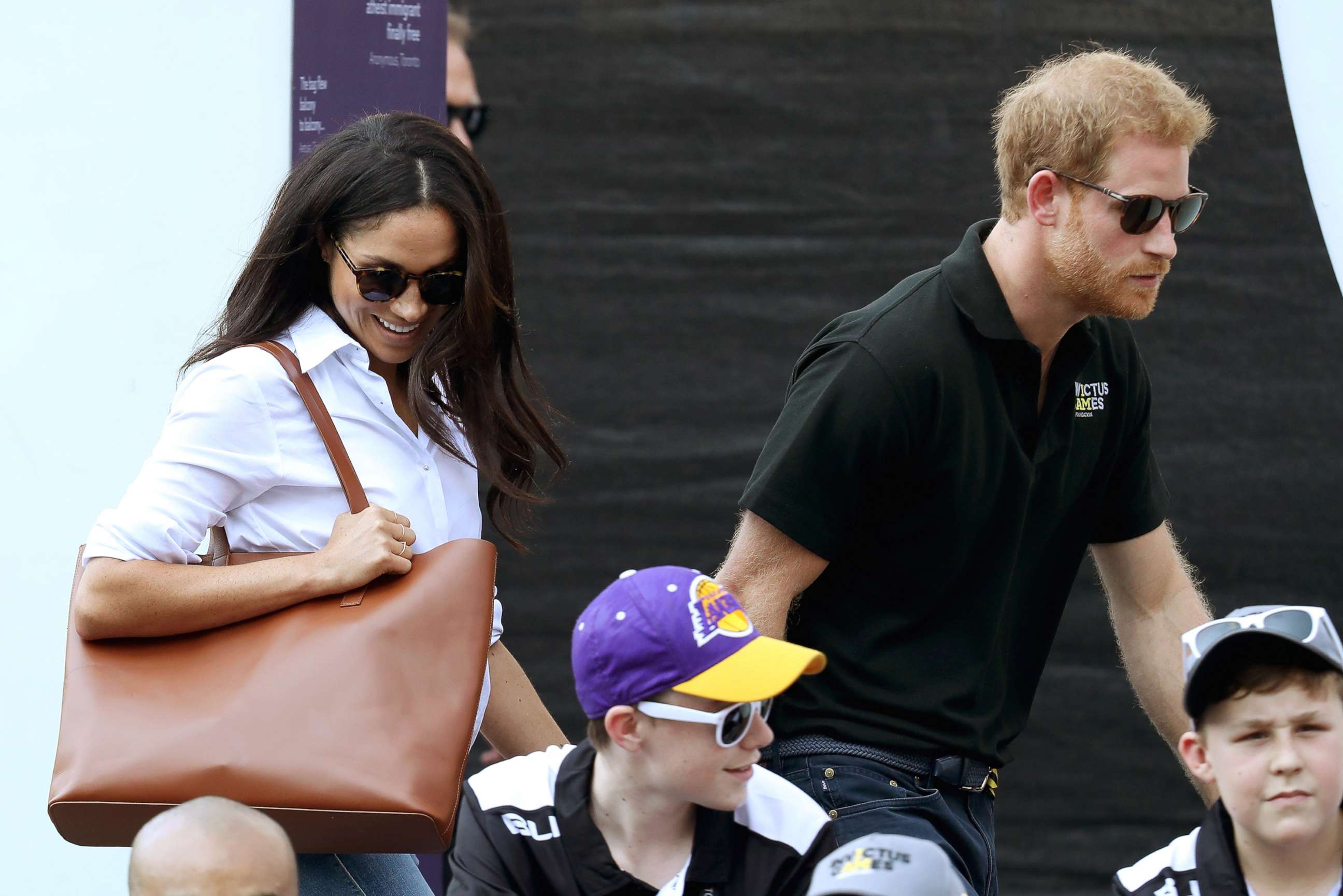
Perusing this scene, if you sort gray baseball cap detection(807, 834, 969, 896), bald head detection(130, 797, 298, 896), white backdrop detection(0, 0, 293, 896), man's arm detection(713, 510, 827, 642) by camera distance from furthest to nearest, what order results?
white backdrop detection(0, 0, 293, 896)
man's arm detection(713, 510, 827, 642)
bald head detection(130, 797, 298, 896)
gray baseball cap detection(807, 834, 969, 896)

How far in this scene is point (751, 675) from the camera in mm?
1950

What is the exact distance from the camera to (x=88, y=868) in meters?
3.06

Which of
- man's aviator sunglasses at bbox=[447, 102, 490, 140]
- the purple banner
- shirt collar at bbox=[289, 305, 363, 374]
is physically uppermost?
the purple banner

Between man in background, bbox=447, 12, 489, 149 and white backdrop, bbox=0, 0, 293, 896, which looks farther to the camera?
man in background, bbox=447, 12, 489, 149

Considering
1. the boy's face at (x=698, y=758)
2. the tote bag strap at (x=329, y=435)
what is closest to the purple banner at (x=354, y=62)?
the tote bag strap at (x=329, y=435)

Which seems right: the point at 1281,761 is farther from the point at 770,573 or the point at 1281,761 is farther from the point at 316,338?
the point at 316,338

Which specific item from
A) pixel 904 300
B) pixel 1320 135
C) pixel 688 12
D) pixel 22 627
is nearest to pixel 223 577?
pixel 904 300

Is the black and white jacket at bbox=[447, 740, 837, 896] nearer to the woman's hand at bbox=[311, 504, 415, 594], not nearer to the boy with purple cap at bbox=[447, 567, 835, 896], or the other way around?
the boy with purple cap at bbox=[447, 567, 835, 896]

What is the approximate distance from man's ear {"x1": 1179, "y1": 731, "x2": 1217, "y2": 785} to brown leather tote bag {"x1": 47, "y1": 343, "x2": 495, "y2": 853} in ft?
3.08

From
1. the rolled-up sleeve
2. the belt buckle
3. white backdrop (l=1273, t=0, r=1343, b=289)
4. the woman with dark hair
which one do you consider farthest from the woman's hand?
white backdrop (l=1273, t=0, r=1343, b=289)

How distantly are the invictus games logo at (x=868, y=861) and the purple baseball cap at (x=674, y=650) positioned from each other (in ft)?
1.29

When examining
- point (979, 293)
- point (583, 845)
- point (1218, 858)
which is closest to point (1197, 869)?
point (1218, 858)

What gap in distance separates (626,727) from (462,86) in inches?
72.9

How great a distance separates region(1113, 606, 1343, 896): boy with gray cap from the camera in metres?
1.78
